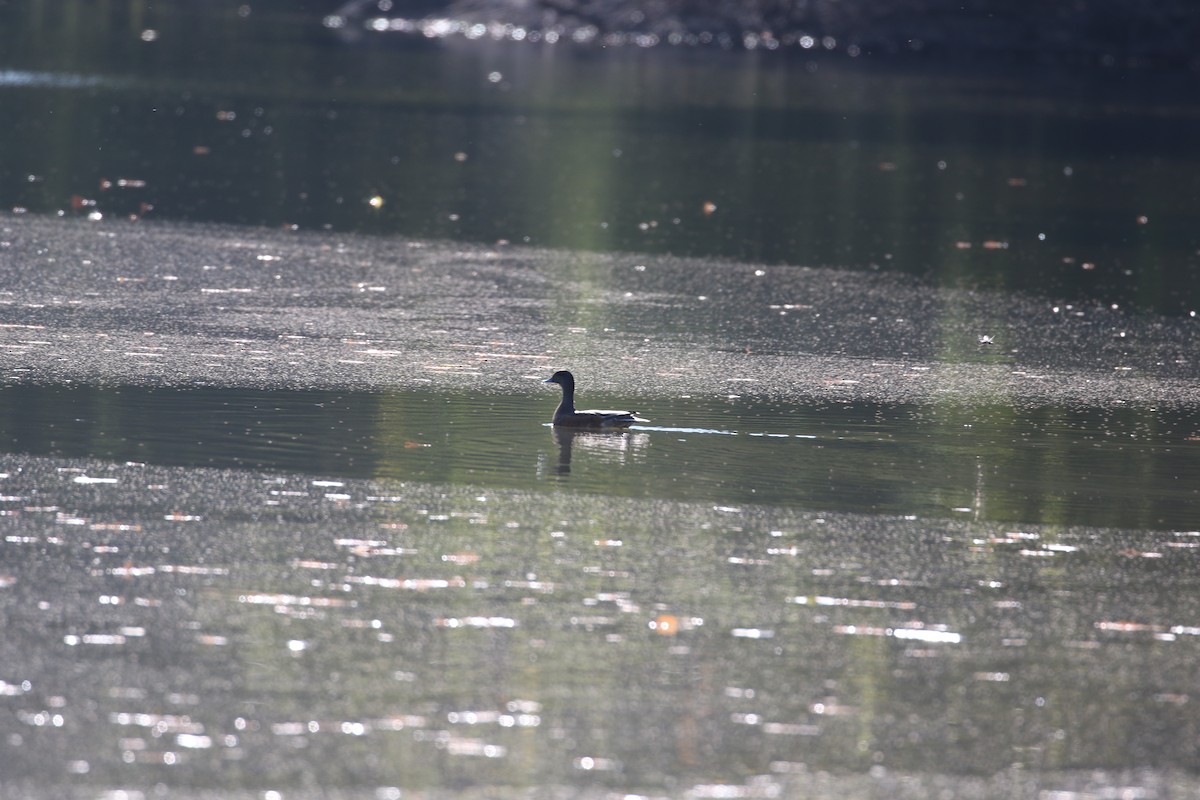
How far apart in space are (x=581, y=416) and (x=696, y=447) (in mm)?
548

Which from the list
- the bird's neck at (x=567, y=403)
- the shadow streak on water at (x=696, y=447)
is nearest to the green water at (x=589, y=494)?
the shadow streak on water at (x=696, y=447)

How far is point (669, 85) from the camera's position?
36000 millimetres

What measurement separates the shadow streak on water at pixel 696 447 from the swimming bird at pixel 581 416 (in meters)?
0.06

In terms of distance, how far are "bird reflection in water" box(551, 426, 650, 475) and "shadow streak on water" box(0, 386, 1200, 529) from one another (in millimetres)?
12

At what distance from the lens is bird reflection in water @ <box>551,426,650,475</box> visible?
9062 mm

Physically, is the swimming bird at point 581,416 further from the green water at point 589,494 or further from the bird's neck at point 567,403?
the green water at point 589,494

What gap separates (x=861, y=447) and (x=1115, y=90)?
104 feet

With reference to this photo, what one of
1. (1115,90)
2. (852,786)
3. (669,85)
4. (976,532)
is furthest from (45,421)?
(1115,90)

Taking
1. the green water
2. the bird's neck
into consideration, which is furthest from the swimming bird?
the green water

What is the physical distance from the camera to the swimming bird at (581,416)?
9445mm

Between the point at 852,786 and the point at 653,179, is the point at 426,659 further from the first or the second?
the point at 653,179

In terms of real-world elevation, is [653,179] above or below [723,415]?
above

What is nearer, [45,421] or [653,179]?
[45,421]

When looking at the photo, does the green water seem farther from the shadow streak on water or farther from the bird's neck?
the bird's neck
